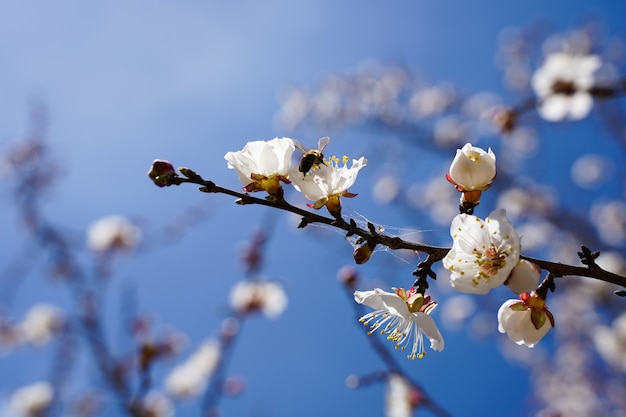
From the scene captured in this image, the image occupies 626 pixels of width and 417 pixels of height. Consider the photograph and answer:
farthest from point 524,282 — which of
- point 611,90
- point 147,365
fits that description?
point 147,365

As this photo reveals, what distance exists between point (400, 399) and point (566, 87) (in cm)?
241

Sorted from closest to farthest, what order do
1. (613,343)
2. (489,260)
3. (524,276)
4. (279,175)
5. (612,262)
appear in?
(524,276) < (489,260) < (279,175) < (613,343) < (612,262)

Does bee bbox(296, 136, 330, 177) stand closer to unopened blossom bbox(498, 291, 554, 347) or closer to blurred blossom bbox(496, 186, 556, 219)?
unopened blossom bbox(498, 291, 554, 347)

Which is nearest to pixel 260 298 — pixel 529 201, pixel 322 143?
pixel 322 143

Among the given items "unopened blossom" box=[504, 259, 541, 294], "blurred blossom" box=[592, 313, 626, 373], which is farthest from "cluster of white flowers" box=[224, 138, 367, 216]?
"blurred blossom" box=[592, 313, 626, 373]

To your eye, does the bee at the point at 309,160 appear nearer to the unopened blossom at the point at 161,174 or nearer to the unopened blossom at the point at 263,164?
the unopened blossom at the point at 263,164

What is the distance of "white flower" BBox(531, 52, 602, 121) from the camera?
3.32m

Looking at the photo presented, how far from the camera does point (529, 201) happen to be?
23.3ft

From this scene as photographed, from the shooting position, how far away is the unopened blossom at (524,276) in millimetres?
1018

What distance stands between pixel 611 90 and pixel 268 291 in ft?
10.0

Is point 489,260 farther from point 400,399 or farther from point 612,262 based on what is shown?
point 612,262

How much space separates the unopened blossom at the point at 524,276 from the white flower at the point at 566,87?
2673 mm

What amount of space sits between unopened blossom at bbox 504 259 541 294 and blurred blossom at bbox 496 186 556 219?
20.3ft

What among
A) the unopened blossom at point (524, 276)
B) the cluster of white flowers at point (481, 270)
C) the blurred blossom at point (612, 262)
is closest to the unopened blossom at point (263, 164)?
the cluster of white flowers at point (481, 270)
